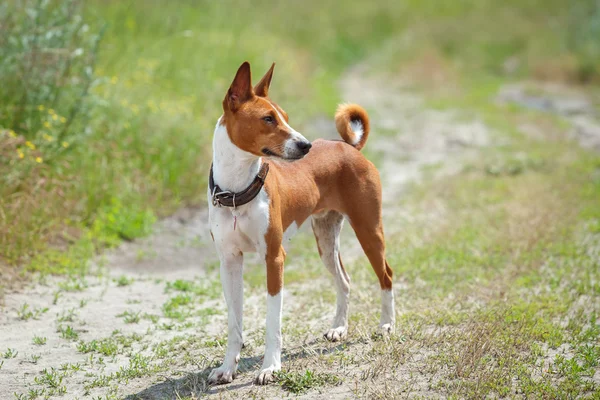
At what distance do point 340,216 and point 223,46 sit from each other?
769cm

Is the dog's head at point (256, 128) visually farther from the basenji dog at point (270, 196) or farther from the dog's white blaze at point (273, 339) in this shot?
the dog's white blaze at point (273, 339)

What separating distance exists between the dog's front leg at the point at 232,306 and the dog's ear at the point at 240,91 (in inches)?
36.1

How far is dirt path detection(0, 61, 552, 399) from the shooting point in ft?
14.4

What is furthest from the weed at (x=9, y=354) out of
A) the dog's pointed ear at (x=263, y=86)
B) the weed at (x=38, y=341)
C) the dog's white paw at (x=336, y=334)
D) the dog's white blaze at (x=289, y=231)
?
the dog's pointed ear at (x=263, y=86)

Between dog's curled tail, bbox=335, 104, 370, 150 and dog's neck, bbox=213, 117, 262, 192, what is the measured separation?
3.62ft

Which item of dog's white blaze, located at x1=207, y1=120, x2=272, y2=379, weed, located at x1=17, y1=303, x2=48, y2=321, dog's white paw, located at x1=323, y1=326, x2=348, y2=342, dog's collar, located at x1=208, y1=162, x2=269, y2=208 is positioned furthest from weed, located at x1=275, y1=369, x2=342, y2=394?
weed, located at x1=17, y1=303, x2=48, y2=321

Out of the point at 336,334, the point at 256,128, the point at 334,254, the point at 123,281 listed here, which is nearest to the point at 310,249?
the point at 123,281

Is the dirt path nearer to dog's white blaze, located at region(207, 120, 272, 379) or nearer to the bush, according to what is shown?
dog's white blaze, located at region(207, 120, 272, 379)

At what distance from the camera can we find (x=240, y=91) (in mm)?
4238

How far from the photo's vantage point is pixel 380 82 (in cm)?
1698

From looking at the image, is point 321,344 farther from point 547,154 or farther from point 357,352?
point 547,154

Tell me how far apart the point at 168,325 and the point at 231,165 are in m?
1.73

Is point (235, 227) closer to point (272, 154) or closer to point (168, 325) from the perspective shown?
point (272, 154)

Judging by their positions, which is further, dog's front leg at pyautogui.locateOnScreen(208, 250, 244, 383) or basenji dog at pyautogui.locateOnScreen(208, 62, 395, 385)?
dog's front leg at pyautogui.locateOnScreen(208, 250, 244, 383)
